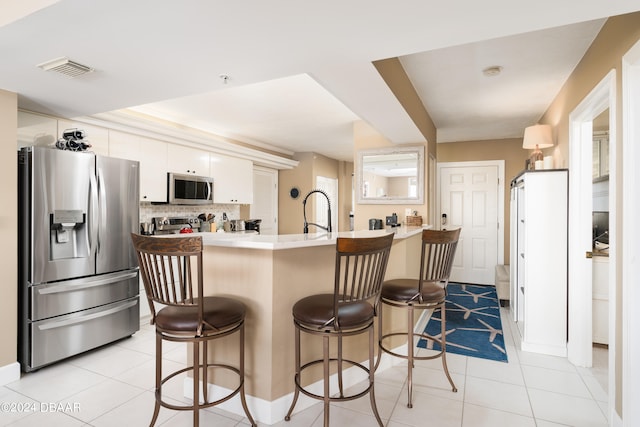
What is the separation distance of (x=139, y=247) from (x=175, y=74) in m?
1.21

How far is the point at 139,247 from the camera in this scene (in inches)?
66.6

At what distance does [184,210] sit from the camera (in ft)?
15.7

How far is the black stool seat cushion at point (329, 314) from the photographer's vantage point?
1.76 meters

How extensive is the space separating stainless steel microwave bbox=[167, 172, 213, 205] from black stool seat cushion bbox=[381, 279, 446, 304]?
121 inches

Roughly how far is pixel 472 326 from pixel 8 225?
4.33m

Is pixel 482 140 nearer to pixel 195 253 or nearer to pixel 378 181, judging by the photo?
pixel 378 181

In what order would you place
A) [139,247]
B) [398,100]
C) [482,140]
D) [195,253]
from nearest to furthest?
[195,253]
[139,247]
[398,100]
[482,140]

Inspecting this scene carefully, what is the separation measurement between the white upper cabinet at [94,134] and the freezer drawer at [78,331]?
5.12ft

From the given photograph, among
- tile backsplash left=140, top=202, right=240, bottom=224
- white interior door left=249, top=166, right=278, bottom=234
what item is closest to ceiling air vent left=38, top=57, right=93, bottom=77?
tile backsplash left=140, top=202, right=240, bottom=224

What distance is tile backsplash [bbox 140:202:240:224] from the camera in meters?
4.23

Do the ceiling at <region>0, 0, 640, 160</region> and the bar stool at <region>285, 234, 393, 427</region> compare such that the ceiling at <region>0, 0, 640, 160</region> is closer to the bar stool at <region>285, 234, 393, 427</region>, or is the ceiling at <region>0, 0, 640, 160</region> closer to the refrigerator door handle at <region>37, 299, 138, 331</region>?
the bar stool at <region>285, 234, 393, 427</region>

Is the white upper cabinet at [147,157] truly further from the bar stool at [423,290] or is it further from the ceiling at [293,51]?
the bar stool at [423,290]

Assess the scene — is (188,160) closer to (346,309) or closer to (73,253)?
(73,253)

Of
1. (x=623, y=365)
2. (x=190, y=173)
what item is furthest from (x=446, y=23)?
(x=190, y=173)
